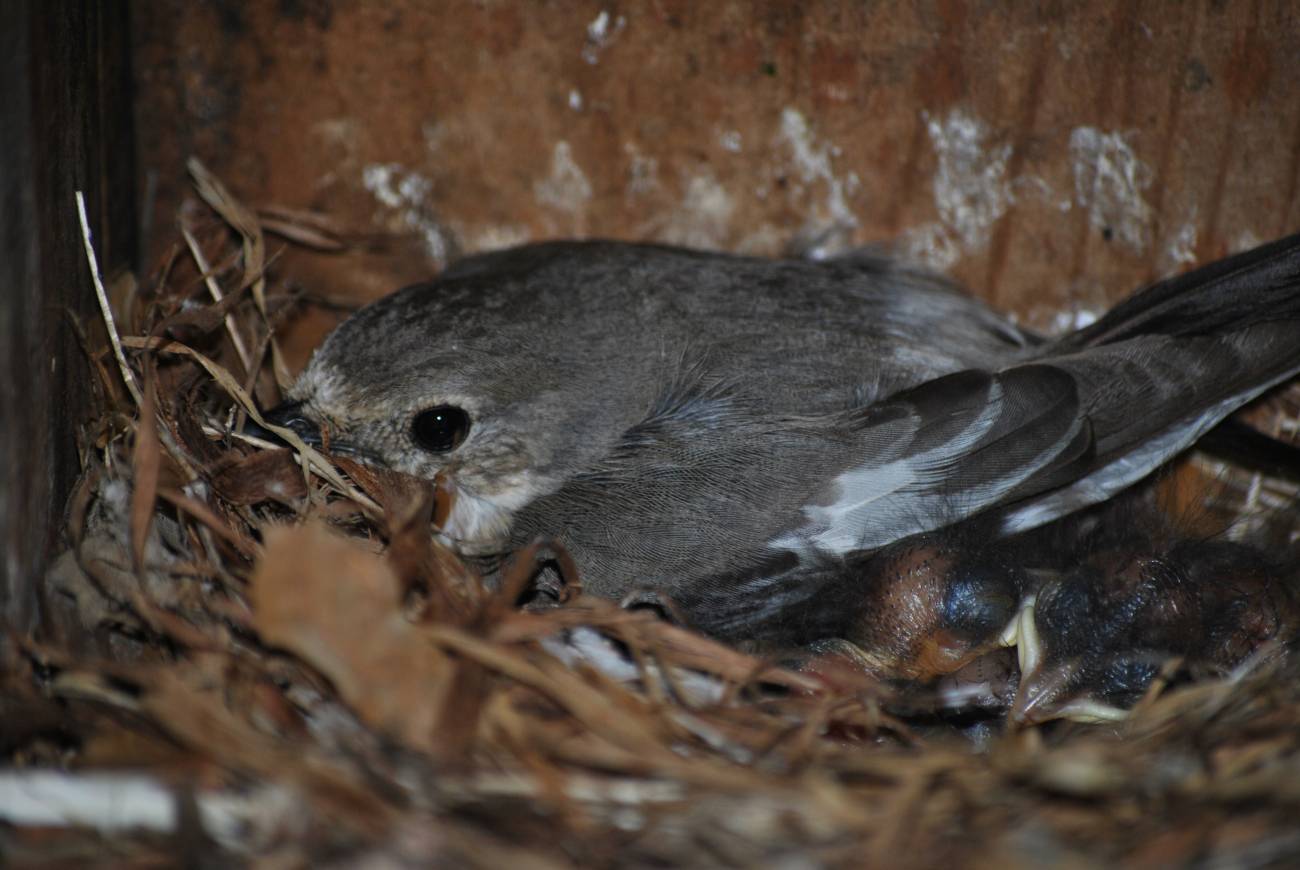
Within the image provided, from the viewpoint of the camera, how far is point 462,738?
1.24 meters

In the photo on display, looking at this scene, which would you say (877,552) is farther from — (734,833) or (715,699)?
(734,833)

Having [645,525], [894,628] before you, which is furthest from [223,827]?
[894,628]

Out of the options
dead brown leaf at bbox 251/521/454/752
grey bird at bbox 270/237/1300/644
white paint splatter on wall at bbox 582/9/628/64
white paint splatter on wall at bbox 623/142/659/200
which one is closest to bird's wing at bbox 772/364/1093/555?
grey bird at bbox 270/237/1300/644

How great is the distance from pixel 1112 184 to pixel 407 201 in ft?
4.67

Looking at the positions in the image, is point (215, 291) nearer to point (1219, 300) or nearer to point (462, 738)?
point (462, 738)

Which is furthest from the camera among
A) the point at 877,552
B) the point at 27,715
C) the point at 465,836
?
the point at 877,552

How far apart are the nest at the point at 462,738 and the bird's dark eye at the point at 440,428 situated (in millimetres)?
296

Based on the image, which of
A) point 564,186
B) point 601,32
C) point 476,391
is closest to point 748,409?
point 476,391

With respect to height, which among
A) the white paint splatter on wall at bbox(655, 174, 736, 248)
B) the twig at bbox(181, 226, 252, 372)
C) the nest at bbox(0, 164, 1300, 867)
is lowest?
the nest at bbox(0, 164, 1300, 867)

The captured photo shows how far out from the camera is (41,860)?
1.11 metres

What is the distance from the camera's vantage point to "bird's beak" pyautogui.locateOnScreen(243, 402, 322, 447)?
1912 mm

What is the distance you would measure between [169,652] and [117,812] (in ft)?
1.25

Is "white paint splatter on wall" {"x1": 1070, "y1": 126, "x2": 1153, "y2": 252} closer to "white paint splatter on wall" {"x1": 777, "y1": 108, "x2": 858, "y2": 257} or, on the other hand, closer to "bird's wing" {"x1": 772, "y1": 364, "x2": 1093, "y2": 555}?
"white paint splatter on wall" {"x1": 777, "y1": 108, "x2": 858, "y2": 257}

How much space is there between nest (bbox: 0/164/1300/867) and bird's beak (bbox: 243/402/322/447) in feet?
0.70
